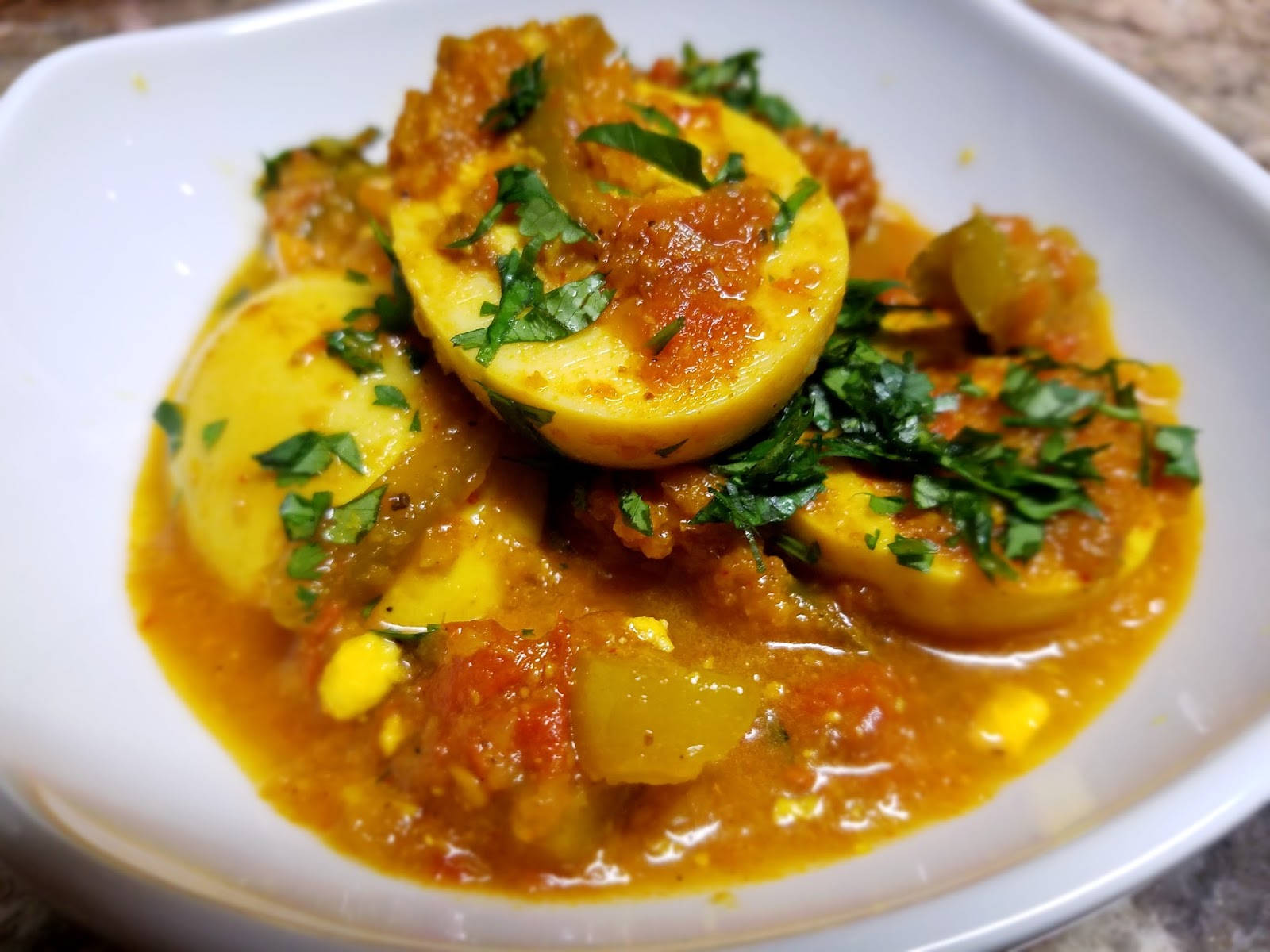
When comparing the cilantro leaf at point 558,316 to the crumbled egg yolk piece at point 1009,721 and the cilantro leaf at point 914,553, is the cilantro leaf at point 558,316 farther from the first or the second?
the crumbled egg yolk piece at point 1009,721

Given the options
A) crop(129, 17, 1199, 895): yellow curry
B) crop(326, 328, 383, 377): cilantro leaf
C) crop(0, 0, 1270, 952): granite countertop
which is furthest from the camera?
crop(0, 0, 1270, 952): granite countertop

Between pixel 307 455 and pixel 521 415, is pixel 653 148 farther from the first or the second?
pixel 307 455

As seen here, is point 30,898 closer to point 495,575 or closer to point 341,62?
point 495,575

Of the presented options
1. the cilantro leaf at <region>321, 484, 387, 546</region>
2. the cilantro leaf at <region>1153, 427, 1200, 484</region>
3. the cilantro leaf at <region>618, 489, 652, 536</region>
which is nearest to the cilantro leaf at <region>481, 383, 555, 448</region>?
the cilantro leaf at <region>618, 489, 652, 536</region>

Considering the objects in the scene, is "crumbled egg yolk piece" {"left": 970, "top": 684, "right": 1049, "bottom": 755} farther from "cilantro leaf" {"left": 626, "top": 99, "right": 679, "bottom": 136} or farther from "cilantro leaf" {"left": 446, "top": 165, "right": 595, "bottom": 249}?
"cilantro leaf" {"left": 626, "top": 99, "right": 679, "bottom": 136}

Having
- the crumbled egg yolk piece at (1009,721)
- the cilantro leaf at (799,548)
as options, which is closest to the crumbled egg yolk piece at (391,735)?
the cilantro leaf at (799,548)

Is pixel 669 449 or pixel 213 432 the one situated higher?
pixel 669 449

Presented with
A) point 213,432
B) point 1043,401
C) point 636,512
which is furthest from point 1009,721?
point 213,432

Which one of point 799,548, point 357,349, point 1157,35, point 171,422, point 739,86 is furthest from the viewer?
point 1157,35
